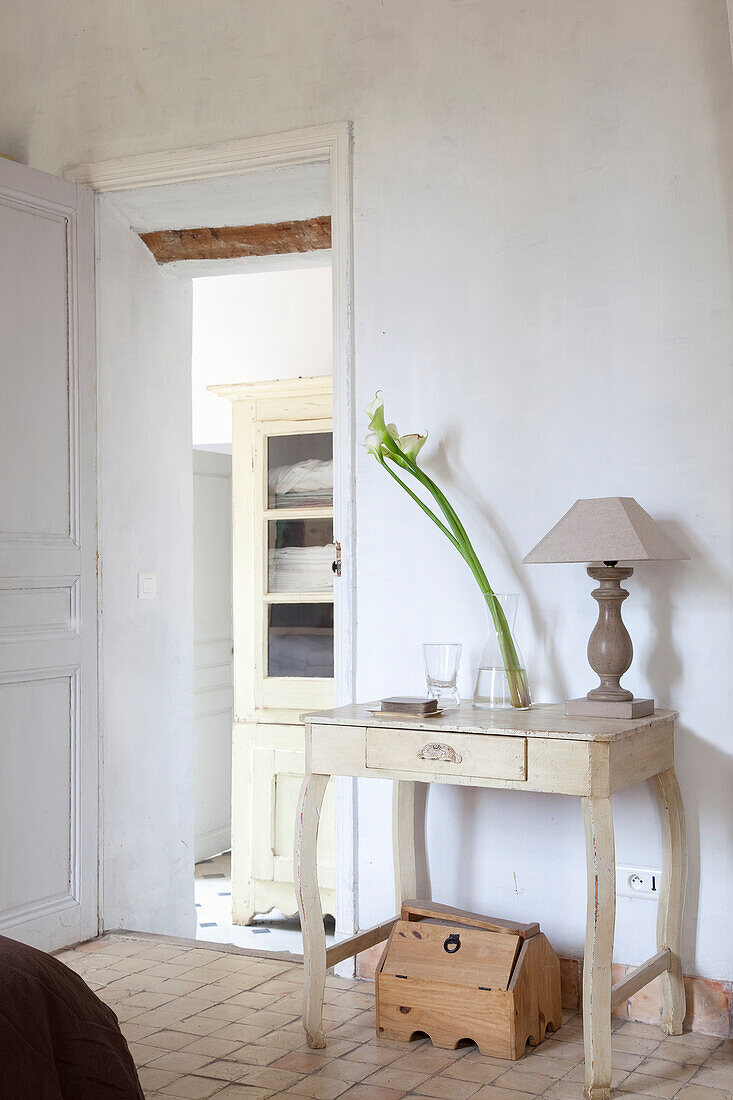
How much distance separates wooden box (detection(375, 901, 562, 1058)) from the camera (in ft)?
8.06

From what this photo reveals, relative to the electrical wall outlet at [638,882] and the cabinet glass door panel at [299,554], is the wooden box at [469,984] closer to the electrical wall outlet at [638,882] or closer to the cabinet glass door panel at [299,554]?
the electrical wall outlet at [638,882]

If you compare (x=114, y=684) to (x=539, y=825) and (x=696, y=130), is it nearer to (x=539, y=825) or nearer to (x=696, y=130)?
(x=539, y=825)

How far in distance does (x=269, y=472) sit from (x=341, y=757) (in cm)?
220

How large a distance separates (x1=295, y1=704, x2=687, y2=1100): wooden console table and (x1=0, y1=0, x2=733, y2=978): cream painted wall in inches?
4.2

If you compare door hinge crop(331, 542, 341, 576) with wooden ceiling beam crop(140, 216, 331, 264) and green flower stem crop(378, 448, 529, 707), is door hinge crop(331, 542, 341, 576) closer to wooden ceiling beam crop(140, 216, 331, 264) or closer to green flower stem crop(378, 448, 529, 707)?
green flower stem crop(378, 448, 529, 707)

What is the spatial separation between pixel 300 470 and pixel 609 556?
228 centimetres

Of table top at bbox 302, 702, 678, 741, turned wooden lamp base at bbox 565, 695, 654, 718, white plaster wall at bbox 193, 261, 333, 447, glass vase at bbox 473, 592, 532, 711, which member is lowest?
table top at bbox 302, 702, 678, 741

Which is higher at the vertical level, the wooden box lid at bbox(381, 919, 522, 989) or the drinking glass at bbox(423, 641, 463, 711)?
the drinking glass at bbox(423, 641, 463, 711)

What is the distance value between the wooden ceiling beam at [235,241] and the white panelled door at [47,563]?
351 millimetres

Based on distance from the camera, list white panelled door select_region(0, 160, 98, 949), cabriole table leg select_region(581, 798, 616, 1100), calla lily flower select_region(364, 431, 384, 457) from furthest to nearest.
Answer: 1. white panelled door select_region(0, 160, 98, 949)
2. calla lily flower select_region(364, 431, 384, 457)
3. cabriole table leg select_region(581, 798, 616, 1100)

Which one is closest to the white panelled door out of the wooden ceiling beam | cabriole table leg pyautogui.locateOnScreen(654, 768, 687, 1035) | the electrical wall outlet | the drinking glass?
the wooden ceiling beam

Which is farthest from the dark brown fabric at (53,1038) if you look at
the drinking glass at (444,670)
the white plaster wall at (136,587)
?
the white plaster wall at (136,587)

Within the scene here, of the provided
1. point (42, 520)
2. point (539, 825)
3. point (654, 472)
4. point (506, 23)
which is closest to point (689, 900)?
point (539, 825)

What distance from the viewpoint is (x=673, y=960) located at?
259 centimetres
